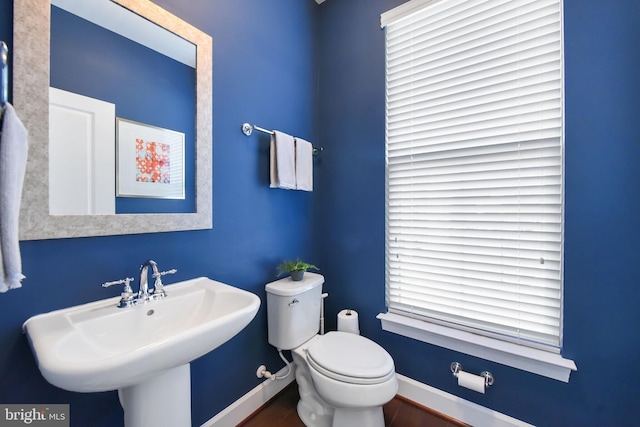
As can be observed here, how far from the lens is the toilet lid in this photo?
44.6 inches

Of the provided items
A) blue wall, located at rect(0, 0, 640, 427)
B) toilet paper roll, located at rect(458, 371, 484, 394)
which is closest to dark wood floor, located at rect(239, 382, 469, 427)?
blue wall, located at rect(0, 0, 640, 427)

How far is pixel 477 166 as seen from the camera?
138 centimetres

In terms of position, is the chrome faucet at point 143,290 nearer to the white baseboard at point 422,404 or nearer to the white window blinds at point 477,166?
the white baseboard at point 422,404

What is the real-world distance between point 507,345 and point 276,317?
1204 mm

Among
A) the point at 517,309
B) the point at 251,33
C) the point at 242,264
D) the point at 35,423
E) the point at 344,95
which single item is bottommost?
the point at 35,423

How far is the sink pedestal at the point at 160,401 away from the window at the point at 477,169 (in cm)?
114

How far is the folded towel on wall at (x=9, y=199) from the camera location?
594 mm

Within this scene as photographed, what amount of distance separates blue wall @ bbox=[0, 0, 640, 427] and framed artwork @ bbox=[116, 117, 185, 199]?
181mm

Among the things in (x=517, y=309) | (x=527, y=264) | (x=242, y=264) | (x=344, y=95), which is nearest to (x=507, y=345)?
(x=517, y=309)

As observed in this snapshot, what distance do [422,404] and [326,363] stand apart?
2.63 ft

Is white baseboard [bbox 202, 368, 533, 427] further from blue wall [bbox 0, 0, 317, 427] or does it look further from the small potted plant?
the small potted plant

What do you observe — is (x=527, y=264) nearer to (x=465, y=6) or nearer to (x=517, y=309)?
(x=517, y=309)

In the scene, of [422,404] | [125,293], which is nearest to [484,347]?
[422,404]

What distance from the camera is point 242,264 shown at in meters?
1.43
